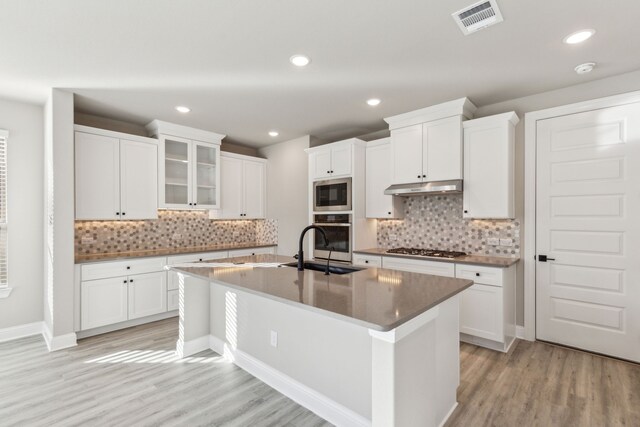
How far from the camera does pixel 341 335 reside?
2.00 metres

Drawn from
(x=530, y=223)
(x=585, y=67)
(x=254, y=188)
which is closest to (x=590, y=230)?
(x=530, y=223)

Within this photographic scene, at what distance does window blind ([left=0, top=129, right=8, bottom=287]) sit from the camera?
11.2ft

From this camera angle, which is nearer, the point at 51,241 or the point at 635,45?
the point at 635,45

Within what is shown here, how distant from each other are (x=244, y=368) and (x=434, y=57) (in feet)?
9.74

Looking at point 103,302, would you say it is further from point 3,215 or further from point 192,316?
point 3,215

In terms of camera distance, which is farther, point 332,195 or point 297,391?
point 332,195

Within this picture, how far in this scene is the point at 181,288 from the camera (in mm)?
2982

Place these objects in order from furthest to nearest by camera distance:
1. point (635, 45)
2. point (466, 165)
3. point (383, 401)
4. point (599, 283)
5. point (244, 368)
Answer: point (466, 165) → point (599, 283) → point (244, 368) → point (635, 45) → point (383, 401)

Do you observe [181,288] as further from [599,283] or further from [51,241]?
[599,283]

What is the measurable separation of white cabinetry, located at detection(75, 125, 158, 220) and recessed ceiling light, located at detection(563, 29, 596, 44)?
14.3 feet

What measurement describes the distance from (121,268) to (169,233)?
1.05 meters

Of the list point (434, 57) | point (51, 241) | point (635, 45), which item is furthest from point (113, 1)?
point (635, 45)

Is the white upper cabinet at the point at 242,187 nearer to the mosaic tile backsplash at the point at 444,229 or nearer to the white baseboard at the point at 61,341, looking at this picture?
the mosaic tile backsplash at the point at 444,229

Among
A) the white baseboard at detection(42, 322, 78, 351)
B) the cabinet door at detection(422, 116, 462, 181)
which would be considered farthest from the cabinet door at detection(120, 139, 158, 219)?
the cabinet door at detection(422, 116, 462, 181)
